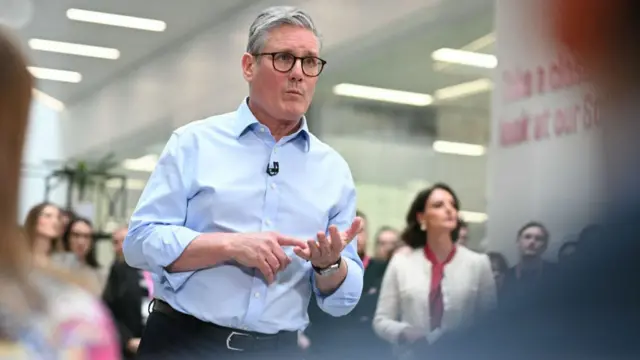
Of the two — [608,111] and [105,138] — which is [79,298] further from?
[105,138]

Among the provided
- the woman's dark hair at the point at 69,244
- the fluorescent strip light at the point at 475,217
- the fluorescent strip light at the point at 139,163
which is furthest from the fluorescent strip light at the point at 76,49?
the fluorescent strip light at the point at 475,217

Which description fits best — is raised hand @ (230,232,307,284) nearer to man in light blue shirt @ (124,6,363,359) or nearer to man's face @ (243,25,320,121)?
man in light blue shirt @ (124,6,363,359)

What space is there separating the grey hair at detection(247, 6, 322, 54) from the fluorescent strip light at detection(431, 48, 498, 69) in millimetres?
4704

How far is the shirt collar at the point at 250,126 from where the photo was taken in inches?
64.1

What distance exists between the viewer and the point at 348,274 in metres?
1.59

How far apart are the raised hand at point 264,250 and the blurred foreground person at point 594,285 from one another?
651 mm

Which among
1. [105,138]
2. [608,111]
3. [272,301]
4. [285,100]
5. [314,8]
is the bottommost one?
[272,301]

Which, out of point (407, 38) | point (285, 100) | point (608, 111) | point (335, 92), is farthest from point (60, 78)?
point (608, 111)

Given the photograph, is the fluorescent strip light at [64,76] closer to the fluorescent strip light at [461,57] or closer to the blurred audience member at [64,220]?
the fluorescent strip light at [461,57]

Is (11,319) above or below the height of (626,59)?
below

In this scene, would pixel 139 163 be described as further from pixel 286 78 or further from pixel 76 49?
pixel 286 78

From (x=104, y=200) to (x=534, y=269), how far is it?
8.71 metres

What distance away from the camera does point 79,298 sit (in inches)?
24.8

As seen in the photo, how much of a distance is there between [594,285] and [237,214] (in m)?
0.86
